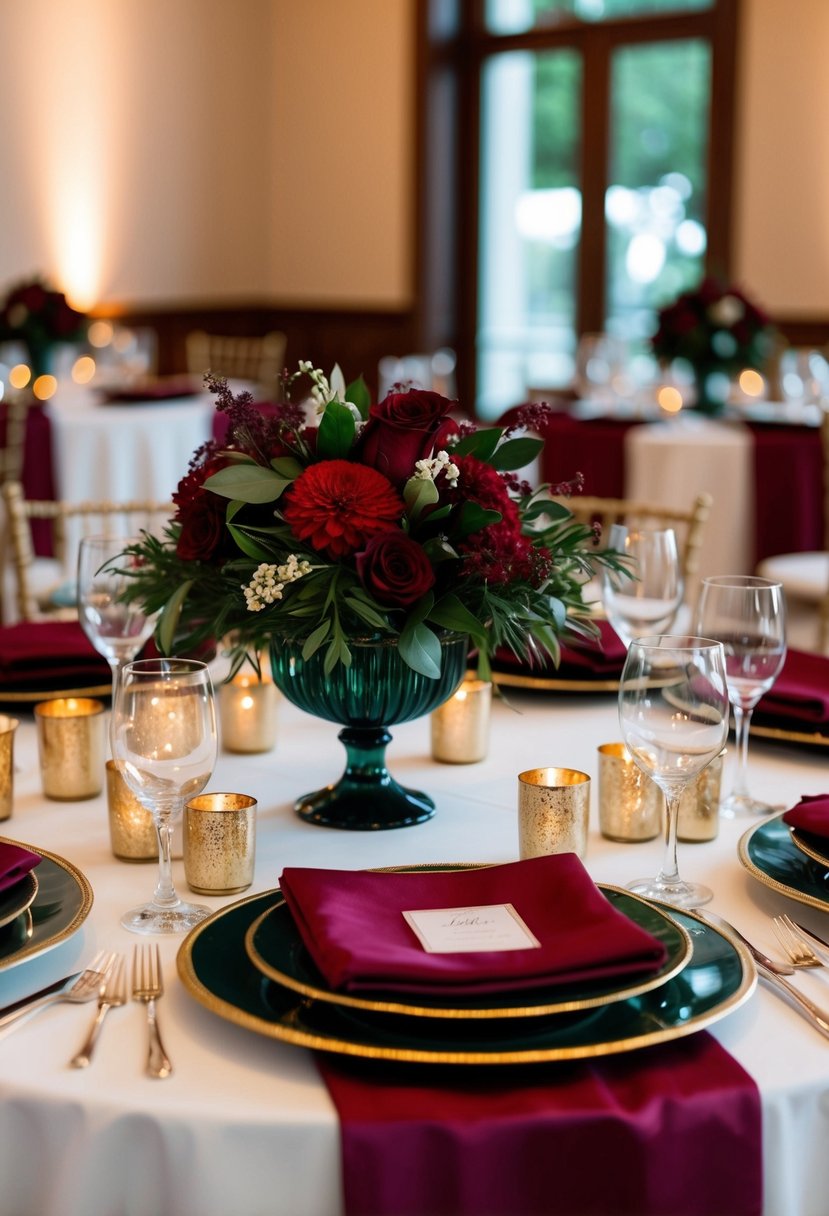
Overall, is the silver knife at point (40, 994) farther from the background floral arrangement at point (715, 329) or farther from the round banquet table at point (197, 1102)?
the background floral arrangement at point (715, 329)

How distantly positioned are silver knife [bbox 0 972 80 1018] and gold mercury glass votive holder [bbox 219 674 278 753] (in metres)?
0.59

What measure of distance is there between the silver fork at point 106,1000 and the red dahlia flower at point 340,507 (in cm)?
40

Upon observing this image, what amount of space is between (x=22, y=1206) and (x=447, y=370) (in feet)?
19.9

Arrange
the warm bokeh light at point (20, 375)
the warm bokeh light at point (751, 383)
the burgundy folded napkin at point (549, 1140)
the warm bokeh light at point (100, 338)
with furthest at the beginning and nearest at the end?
the warm bokeh light at point (100, 338), the warm bokeh light at point (751, 383), the warm bokeh light at point (20, 375), the burgundy folded napkin at point (549, 1140)

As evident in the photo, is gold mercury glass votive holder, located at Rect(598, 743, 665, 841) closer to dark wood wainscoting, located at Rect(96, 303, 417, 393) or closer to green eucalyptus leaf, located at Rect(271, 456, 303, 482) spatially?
green eucalyptus leaf, located at Rect(271, 456, 303, 482)

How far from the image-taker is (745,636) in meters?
1.45

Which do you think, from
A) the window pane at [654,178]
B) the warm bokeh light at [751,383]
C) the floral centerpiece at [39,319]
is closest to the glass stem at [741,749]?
the floral centerpiece at [39,319]

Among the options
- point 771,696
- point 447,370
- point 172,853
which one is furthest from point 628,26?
point 172,853

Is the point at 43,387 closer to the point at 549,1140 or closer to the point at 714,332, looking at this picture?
the point at 714,332

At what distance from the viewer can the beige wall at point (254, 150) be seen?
23.3 feet

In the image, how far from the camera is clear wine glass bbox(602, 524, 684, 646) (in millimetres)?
1709

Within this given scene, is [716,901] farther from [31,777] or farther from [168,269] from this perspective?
[168,269]

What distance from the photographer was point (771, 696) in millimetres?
1663

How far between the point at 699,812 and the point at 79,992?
2.02 ft
